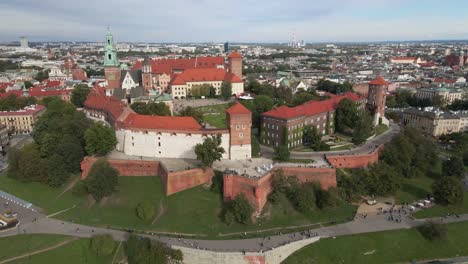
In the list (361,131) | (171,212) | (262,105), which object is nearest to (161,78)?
(262,105)

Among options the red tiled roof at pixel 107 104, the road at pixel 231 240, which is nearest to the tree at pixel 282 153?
the road at pixel 231 240

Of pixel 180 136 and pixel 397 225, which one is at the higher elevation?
pixel 180 136

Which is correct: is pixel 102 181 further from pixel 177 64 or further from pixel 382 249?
pixel 177 64

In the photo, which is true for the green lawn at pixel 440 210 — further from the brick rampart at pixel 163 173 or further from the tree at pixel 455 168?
the brick rampart at pixel 163 173

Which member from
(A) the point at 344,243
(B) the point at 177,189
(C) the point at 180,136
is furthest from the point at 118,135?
(A) the point at 344,243

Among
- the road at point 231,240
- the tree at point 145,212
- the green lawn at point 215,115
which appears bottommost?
the road at point 231,240

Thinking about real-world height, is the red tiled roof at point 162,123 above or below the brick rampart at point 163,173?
above

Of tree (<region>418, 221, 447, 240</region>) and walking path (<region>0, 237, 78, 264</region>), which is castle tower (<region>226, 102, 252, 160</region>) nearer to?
walking path (<region>0, 237, 78, 264</region>)

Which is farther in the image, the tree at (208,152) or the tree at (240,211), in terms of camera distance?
the tree at (208,152)

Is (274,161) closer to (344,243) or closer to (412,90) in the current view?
(344,243)
